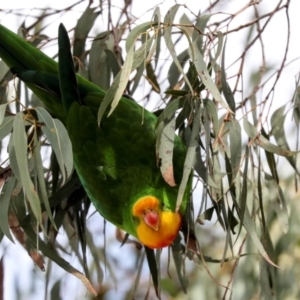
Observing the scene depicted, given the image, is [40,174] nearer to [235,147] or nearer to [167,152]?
[167,152]

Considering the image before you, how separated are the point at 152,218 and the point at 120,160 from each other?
0.14m

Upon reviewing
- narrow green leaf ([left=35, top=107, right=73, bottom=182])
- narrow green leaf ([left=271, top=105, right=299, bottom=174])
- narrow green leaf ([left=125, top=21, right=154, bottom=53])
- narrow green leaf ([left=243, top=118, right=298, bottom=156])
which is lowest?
narrow green leaf ([left=35, top=107, right=73, bottom=182])

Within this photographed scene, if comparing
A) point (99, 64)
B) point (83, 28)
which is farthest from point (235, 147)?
point (83, 28)

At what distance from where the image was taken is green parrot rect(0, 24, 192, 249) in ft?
3.43

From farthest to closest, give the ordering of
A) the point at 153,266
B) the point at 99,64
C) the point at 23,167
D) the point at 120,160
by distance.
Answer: the point at 99,64, the point at 153,266, the point at 120,160, the point at 23,167

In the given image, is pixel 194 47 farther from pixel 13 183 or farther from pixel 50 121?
pixel 13 183

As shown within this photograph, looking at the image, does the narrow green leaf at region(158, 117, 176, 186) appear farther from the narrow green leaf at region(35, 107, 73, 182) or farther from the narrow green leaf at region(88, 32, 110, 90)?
the narrow green leaf at region(88, 32, 110, 90)

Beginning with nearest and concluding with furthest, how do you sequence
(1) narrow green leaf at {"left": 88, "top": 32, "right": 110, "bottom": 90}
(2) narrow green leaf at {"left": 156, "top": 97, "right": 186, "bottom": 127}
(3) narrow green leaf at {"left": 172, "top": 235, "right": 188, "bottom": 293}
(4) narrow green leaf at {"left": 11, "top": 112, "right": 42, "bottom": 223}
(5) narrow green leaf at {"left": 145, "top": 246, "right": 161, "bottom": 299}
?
(4) narrow green leaf at {"left": 11, "top": 112, "right": 42, "bottom": 223}
(2) narrow green leaf at {"left": 156, "top": 97, "right": 186, "bottom": 127}
(5) narrow green leaf at {"left": 145, "top": 246, "right": 161, "bottom": 299}
(3) narrow green leaf at {"left": 172, "top": 235, "right": 188, "bottom": 293}
(1) narrow green leaf at {"left": 88, "top": 32, "right": 110, "bottom": 90}

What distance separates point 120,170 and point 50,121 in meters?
0.20

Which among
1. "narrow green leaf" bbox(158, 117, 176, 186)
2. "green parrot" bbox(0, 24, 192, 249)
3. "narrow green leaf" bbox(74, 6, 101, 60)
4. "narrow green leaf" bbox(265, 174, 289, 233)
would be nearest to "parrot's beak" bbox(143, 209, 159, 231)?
"green parrot" bbox(0, 24, 192, 249)

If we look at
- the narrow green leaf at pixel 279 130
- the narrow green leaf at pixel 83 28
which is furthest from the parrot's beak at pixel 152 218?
the narrow green leaf at pixel 83 28

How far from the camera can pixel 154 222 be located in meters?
1.03

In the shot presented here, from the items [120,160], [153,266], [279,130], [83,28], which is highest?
[83,28]

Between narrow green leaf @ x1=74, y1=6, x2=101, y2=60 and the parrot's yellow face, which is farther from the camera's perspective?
narrow green leaf @ x1=74, y1=6, x2=101, y2=60
